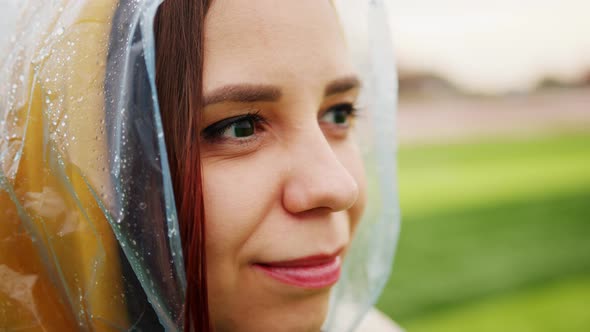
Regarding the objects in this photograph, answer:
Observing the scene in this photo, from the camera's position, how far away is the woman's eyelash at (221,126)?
1.01 meters

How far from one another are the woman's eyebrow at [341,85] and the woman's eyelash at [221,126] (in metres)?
0.17

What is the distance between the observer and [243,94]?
98 cm

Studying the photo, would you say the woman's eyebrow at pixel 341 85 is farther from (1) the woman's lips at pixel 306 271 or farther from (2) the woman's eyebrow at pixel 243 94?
(1) the woman's lips at pixel 306 271

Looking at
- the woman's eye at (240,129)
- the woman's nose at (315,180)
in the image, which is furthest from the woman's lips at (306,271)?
the woman's eye at (240,129)

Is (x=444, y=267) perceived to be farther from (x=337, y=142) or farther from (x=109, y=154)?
(x=109, y=154)

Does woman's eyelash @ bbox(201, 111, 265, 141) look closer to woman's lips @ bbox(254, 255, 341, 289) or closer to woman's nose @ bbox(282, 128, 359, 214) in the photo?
woman's nose @ bbox(282, 128, 359, 214)

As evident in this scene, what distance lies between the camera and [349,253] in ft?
5.16

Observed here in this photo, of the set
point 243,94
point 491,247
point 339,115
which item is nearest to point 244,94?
point 243,94

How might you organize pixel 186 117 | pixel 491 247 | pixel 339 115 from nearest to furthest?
pixel 186 117, pixel 339 115, pixel 491 247

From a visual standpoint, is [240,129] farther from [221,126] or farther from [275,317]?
[275,317]

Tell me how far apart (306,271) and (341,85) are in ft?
1.30

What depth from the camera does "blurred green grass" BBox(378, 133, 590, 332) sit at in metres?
3.69

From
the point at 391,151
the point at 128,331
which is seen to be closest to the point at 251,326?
the point at 128,331

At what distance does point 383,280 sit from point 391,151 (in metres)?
0.37
